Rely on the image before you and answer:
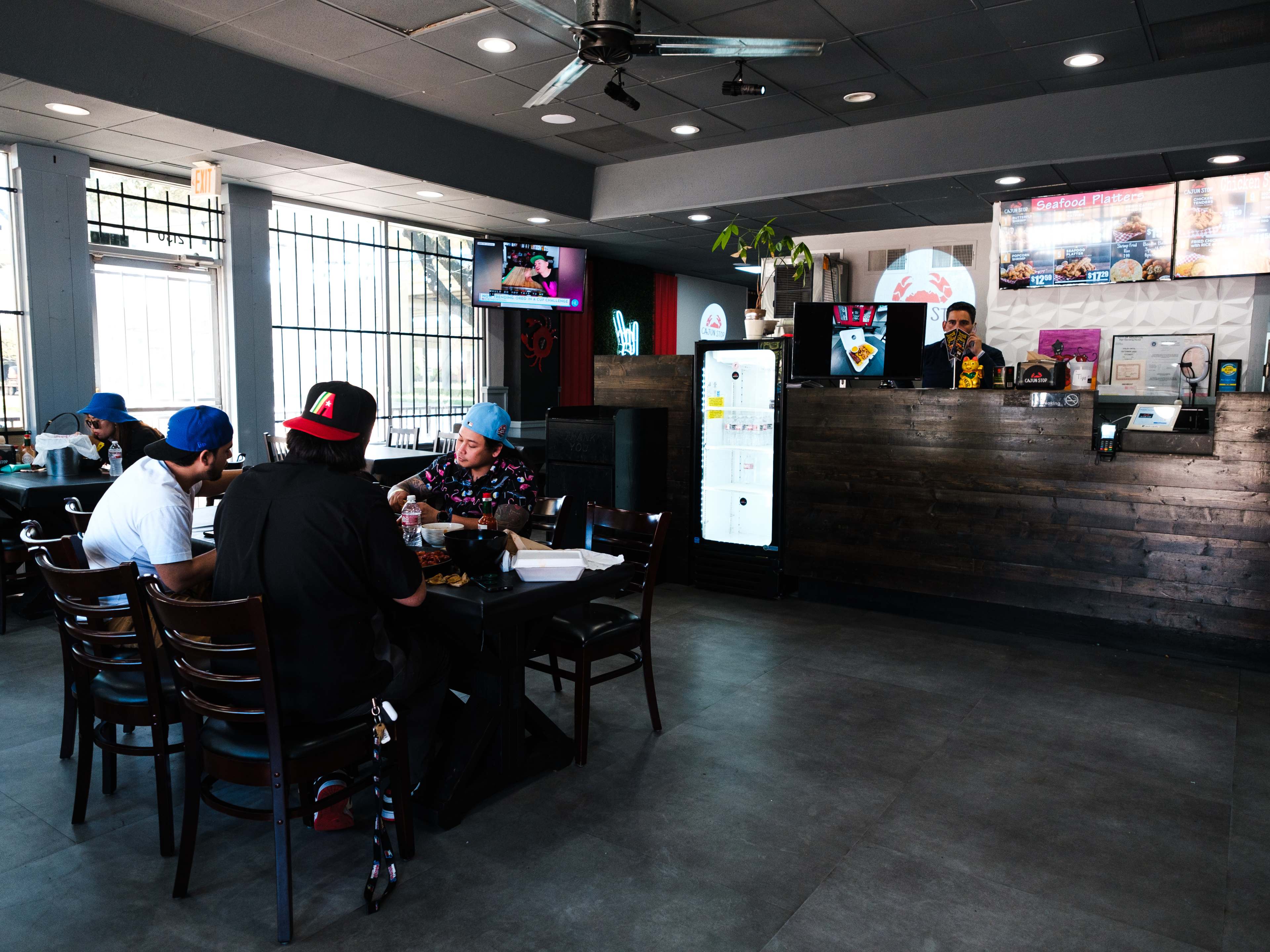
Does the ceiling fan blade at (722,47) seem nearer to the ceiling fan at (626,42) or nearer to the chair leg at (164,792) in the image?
the ceiling fan at (626,42)

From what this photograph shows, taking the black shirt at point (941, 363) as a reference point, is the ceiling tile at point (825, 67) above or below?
above

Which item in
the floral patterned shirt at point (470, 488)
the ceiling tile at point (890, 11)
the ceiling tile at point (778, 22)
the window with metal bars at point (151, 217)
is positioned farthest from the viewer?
the window with metal bars at point (151, 217)

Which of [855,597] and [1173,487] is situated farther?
[855,597]

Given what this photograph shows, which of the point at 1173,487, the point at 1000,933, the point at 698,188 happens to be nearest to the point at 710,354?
the point at 698,188

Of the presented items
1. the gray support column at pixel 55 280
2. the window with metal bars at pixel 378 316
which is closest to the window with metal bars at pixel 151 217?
the gray support column at pixel 55 280

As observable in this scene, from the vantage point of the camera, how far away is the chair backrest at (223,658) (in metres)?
2.01

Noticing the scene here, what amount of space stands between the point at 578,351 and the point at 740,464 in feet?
17.1

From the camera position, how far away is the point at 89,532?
279 centimetres

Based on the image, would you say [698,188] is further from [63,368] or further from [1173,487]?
[63,368]

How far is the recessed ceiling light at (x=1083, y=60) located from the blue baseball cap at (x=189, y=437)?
16.8ft

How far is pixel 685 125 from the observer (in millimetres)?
6504

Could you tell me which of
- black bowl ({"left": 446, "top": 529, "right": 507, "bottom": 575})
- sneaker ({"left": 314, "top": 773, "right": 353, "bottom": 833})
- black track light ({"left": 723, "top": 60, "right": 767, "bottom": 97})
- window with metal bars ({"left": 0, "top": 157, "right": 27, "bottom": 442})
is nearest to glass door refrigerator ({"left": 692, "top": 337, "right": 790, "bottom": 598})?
black track light ({"left": 723, "top": 60, "right": 767, "bottom": 97})

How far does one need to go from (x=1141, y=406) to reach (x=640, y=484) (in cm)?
301

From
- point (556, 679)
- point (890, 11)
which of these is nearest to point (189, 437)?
point (556, 679)
